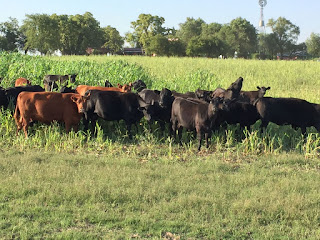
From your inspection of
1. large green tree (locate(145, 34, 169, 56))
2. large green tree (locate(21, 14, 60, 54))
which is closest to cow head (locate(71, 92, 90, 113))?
large green tree (locate(145, 34, 169, 56))

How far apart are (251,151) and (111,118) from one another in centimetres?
317

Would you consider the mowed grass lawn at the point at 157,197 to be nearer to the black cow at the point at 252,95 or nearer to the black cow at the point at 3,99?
the black cow at the point at 252,95

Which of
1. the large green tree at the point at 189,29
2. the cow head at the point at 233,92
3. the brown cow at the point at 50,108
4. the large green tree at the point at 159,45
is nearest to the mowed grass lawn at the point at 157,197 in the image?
the brown cow at the point at 50,108

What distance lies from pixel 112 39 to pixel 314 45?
160 ft

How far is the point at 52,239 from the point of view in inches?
148

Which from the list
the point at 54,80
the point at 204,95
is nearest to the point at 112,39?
the point at 54,80

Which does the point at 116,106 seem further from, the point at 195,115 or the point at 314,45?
the point at 314,45

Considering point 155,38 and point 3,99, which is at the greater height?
point 155,38

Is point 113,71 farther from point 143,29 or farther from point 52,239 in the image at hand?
point 143,29

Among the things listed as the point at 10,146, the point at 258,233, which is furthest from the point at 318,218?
the point at 10,146

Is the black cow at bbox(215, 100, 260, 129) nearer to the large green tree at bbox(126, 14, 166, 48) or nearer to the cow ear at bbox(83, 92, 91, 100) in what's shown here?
the cow ear at bbox(83, 92, 91, 100)

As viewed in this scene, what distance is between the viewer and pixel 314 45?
8788 centimetres

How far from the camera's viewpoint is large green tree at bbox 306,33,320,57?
288 ft

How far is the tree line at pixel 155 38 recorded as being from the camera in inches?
2516
